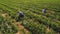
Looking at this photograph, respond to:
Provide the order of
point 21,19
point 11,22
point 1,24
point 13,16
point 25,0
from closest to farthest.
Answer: point 1,24 → point 11,22 → point 21,19 → point 13,16 → point 25,0

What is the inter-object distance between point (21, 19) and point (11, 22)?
6.69 ft

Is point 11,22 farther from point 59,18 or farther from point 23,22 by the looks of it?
point 59,18

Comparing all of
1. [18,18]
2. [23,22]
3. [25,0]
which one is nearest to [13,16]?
[18,18]

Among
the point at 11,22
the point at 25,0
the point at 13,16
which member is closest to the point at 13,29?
the point at 11,22

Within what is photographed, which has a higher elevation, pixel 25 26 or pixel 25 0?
pixel 25 26

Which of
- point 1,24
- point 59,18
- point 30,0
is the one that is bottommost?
point 30,0

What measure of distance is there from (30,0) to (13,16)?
20512 millimetres

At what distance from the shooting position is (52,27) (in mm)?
18469

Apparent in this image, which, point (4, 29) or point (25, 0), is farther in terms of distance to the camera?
point (25, 0)

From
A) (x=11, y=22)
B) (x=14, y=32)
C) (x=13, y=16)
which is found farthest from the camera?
(x=13, y=16)

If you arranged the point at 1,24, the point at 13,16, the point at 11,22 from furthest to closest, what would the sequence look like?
the point at 13,16 < the point at 11,22 < the point at 1,24

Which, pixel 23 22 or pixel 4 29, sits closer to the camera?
pixel 4 29

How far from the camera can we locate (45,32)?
54.5ft

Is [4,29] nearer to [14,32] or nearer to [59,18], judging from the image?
[14,32]
